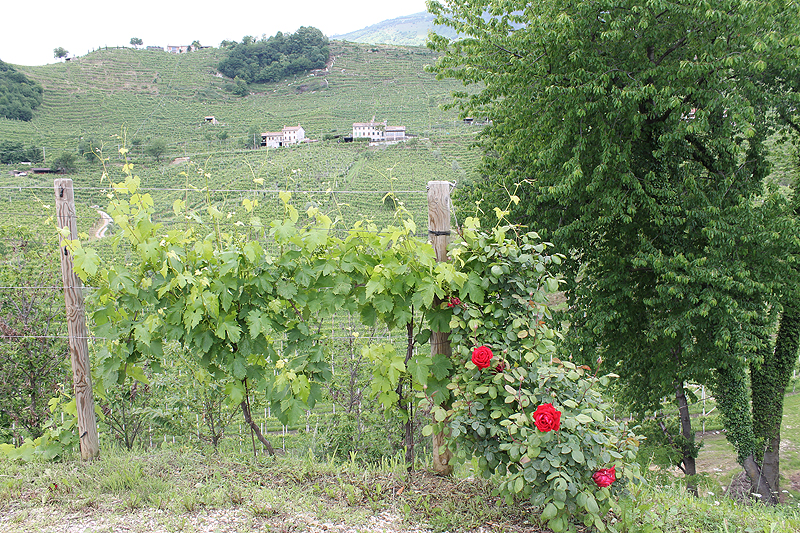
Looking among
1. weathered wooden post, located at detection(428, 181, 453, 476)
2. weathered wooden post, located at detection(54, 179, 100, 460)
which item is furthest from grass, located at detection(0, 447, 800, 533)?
weathered wooden post, located at detection(428, 181, 453, 476)

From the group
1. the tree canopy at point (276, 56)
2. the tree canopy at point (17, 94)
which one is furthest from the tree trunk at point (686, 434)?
the tree canopy at point (276, 56)

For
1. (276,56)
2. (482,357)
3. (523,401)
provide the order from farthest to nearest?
(276,56)
(482,357)
(523,401)

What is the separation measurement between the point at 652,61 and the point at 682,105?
1.17m

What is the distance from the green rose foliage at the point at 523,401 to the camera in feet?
6.49

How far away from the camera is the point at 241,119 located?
6794 centimetres

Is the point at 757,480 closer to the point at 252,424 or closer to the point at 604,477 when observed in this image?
the point at 604,477

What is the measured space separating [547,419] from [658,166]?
274 inches

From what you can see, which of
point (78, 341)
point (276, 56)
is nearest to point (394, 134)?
point (276, 56)

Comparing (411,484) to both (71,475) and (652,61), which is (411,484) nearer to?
(71,475)

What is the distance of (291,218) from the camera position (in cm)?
249

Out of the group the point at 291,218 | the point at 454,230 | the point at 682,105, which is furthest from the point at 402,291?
the point at 682,105

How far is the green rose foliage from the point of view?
6.49 ft

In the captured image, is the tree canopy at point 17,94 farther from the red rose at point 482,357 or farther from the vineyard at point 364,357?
the red rose at point 482,357

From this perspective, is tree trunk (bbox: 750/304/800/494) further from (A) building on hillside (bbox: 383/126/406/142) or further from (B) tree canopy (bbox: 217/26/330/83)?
(B) tree canopy (bbox: 217/26/330/83)
